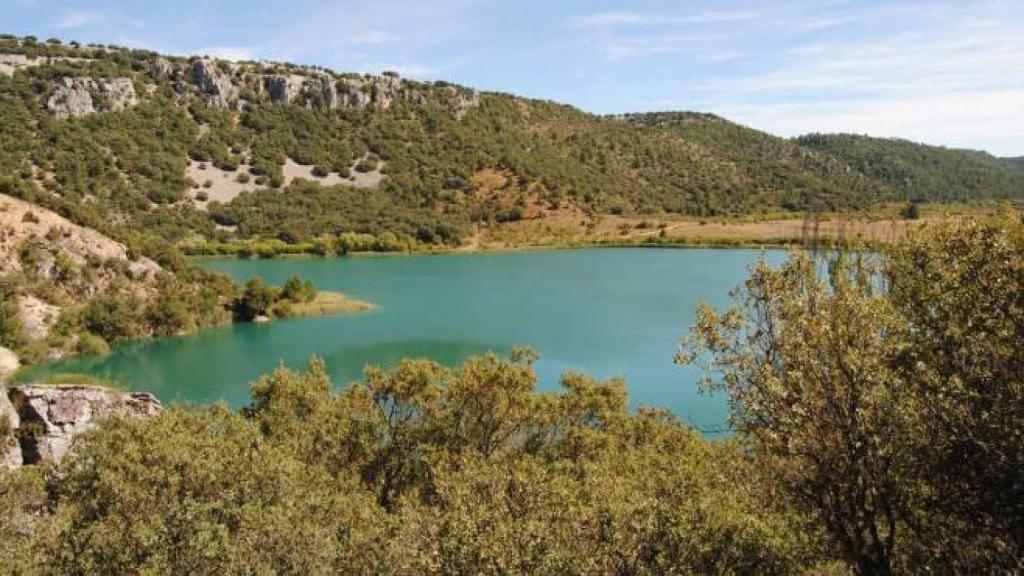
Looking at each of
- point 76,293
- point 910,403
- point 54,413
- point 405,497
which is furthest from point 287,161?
point 910,403

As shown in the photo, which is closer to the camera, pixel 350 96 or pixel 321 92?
pixel 321 92

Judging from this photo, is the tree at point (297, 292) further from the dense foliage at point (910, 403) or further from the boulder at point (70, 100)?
the boulder at point (70, 100)

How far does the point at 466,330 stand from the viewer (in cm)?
7000

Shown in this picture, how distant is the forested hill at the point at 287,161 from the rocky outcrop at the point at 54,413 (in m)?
92.4

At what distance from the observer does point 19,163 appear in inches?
4712

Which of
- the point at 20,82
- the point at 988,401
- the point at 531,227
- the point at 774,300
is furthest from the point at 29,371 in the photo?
the point at 20,82

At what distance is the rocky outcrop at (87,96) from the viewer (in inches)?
5684

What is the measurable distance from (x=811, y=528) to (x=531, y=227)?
5629 inches

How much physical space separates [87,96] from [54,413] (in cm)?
13995

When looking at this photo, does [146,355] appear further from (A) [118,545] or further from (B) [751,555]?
(B) [751,555]

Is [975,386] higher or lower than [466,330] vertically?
higher

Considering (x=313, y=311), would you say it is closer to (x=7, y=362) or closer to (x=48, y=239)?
(x=48, y=239)

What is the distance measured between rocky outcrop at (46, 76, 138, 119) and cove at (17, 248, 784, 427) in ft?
181

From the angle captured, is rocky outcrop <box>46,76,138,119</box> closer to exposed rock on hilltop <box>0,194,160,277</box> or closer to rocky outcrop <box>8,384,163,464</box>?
exposed rock on hilltop <box>0,194,160,277</box>
